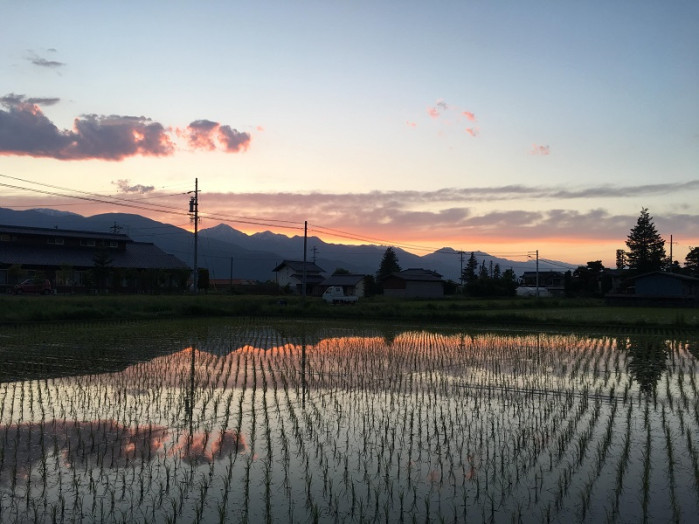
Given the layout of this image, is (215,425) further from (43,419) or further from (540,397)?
(540,397)

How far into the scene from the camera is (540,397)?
31.6 feet

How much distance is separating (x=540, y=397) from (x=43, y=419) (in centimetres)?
737

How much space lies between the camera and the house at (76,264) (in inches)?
1602

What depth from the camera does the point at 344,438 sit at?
7.07 metres

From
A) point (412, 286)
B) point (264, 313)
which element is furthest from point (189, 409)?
point (412, 286)

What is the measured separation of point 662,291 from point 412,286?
21046mm

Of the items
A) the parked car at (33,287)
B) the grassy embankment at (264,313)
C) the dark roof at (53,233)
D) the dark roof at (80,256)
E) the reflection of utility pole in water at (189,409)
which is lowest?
the reflection of utility pole in water at (189,409)

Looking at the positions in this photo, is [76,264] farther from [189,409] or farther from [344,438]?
[344,438]

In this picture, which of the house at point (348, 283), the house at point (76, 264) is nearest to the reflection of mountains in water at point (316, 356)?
the house at point (76, 264)

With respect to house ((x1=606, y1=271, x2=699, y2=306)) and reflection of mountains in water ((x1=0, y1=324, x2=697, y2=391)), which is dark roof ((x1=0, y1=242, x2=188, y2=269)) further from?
house ((x1=606, y1=271, x2=699, y2=306))

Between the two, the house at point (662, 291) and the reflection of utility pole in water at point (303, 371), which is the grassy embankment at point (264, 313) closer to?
the reflection of utility pole in water at point (303, 371)

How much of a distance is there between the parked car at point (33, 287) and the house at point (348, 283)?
91.1ft

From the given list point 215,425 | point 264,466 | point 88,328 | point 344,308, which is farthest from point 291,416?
point 344,308

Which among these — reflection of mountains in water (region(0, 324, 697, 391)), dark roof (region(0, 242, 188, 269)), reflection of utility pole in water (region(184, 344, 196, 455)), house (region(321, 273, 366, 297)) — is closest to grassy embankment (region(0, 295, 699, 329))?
reflection of mountains in water (region(0, 324, 697, 391))
